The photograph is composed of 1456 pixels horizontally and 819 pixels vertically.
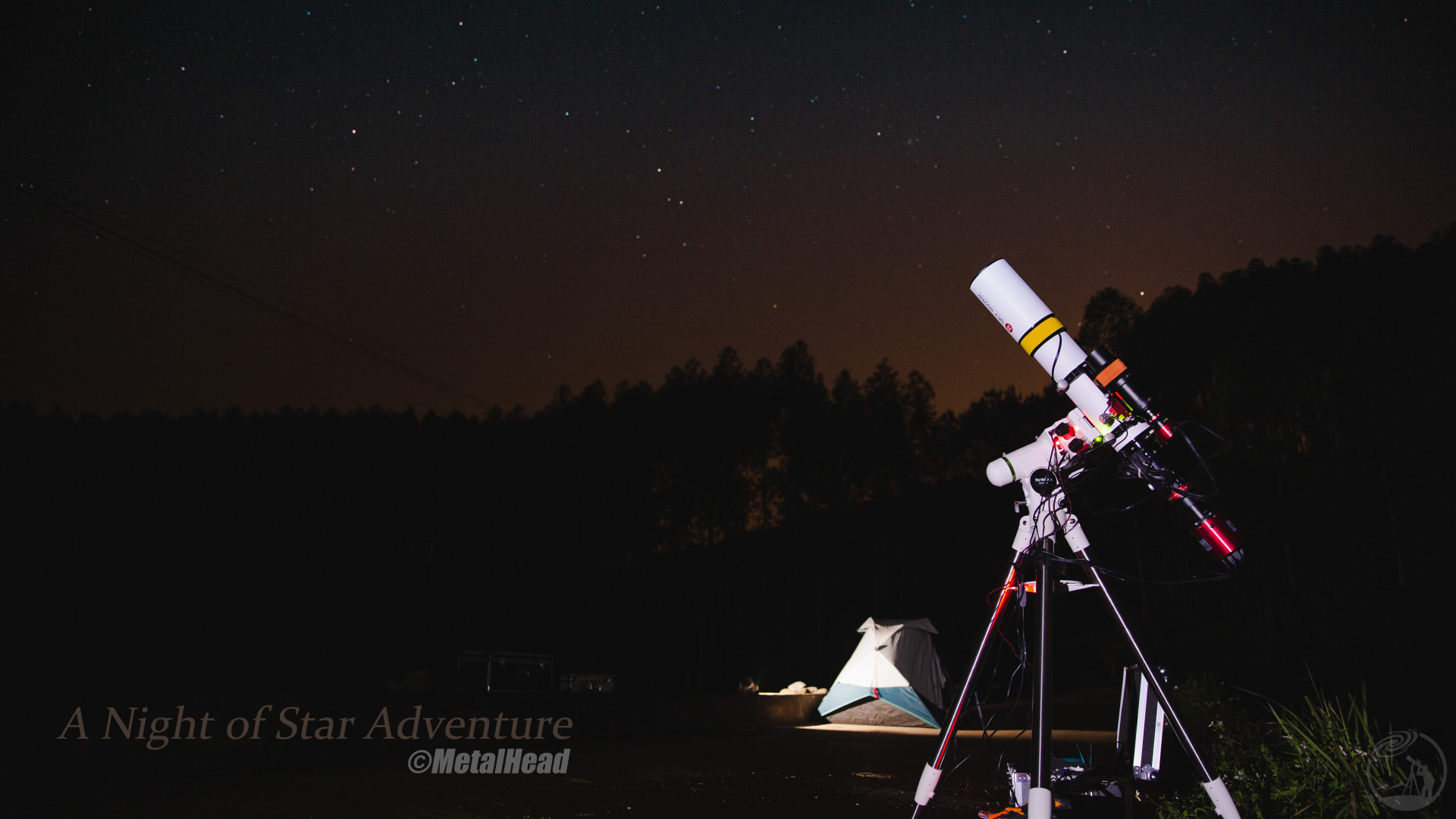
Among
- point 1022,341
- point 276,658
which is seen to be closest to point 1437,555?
point 1022,341

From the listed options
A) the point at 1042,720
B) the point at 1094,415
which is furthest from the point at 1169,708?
the point at 1094,415

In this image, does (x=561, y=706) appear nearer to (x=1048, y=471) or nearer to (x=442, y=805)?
(x=442, y=805)

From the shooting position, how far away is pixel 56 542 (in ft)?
78.6

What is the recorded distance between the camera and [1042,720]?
231cm

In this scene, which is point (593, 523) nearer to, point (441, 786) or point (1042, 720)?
point (441, 786)

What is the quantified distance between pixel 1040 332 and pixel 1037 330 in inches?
0.6

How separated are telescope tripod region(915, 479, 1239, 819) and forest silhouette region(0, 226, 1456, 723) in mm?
18044

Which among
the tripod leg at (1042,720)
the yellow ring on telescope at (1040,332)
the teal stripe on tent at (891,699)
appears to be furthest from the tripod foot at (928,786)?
the teal stripe on tent at (891,699)

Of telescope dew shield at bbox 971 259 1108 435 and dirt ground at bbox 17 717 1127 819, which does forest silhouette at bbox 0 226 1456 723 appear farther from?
telescope dew shield at bbox 971 259 1108 435

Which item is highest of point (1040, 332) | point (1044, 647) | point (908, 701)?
point (1040, 332)

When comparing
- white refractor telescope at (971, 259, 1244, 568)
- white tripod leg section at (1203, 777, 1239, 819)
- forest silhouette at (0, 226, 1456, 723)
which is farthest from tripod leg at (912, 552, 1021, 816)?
forest silhouette at (0, 226, 1456, 723)

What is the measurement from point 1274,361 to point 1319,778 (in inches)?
713

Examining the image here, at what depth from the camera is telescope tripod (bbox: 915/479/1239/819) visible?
2236mm

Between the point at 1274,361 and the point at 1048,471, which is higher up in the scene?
the point at 1274,361
